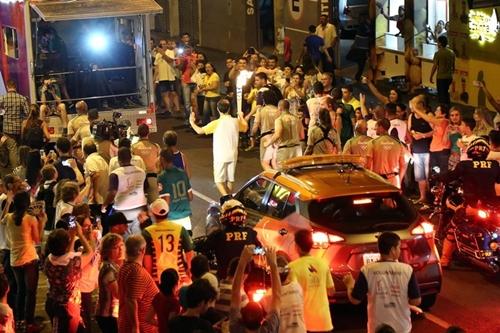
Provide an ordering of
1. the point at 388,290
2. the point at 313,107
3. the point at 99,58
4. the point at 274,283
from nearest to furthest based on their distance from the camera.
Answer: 1. the point at 274,283
2. the point at 388,290
3. the point at 313,107
4. the point at 99,58

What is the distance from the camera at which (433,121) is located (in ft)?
49.3

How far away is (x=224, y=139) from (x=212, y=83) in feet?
23.4

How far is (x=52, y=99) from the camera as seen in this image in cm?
1805

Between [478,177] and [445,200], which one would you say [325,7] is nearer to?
[445,200]

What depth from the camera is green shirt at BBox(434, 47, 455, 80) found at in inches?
877

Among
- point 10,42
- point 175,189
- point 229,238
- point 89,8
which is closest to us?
point 229,238

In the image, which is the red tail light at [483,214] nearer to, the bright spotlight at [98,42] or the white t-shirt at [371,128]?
the white t-shirt at [371,128]

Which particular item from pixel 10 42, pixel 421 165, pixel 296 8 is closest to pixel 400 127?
pixel 421 165

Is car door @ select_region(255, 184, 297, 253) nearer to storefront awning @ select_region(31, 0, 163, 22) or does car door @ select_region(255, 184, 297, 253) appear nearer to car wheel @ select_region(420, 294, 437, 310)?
car wheel @ select_region(420, 294, 437, 310)

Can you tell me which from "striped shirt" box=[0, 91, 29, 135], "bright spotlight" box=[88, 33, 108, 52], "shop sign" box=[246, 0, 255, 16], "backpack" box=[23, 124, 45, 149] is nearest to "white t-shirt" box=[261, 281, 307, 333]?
"backpack" box=[23, 124, 45, 149]

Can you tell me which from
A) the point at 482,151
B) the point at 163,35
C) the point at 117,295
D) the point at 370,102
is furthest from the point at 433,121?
the point at 163,35

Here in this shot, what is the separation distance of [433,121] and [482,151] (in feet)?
10.7

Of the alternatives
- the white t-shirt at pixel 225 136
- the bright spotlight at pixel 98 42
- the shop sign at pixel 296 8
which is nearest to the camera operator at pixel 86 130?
the white t-shirt at pixel 225 136

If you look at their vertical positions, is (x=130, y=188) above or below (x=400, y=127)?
above
